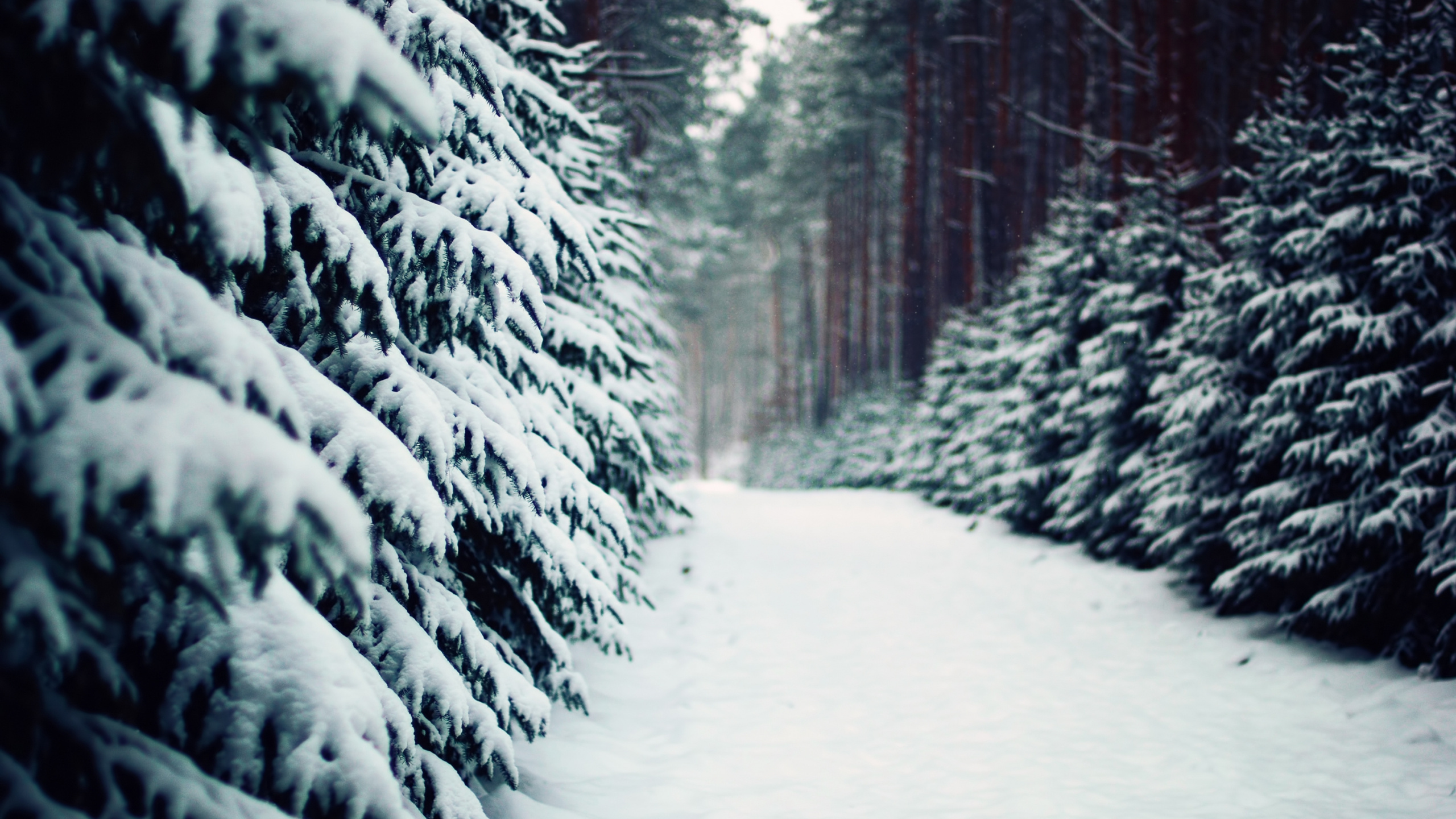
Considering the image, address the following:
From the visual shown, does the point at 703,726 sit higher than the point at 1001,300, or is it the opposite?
the point at 1001,300

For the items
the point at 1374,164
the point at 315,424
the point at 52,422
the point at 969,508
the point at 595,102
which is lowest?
the point at 969,508

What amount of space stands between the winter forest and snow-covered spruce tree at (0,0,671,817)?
1 cm

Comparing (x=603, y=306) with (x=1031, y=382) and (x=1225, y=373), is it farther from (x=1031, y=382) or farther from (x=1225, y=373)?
(x=1031, y=382)

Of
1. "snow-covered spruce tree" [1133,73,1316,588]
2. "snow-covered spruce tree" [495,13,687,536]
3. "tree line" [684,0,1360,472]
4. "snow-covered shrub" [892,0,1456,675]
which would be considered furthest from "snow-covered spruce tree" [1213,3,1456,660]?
"snow-covered spruce tree" [495,13,687,536]

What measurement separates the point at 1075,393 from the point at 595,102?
6383mm

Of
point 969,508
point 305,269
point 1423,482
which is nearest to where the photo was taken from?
point 305,269

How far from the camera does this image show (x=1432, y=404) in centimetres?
498

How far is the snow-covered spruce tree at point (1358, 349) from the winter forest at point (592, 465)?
3 cm

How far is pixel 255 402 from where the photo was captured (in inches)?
55.7

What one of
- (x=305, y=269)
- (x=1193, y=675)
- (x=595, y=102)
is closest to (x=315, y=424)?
(x=305, y=269)

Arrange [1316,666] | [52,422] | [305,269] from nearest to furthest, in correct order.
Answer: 1. [52,422]
2. [305,269]
3. [1316,666]

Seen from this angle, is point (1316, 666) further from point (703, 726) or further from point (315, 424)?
point (315, 424)

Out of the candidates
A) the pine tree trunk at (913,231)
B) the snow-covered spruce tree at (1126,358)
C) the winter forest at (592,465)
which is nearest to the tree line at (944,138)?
the pine tree trunk at (913,231)

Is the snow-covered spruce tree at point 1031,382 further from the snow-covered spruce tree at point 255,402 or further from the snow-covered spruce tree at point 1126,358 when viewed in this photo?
the snow-covered spruce tree at point 255,402
